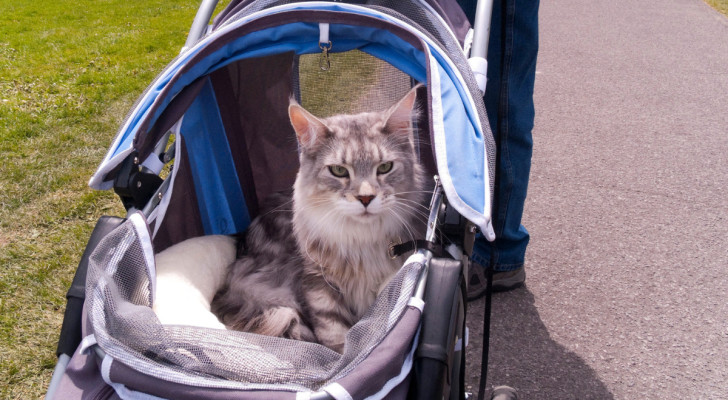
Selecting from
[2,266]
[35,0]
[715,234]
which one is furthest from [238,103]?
[35,0]

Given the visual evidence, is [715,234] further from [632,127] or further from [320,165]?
[320,165]

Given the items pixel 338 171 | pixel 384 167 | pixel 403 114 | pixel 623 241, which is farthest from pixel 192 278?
pixel 623 241

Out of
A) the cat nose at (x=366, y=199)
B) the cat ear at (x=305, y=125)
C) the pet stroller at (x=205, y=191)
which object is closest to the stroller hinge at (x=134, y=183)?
the pet stroller at (x=205, y=191)

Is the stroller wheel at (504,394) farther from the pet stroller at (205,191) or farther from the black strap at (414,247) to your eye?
the black strap at (414,247)

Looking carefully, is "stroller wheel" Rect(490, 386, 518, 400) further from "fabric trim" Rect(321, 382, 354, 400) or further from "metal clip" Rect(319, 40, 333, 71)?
"metal clip" Rect(319, 40, 333, 71)

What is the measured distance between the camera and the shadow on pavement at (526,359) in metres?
2.12

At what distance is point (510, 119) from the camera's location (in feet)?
7.47

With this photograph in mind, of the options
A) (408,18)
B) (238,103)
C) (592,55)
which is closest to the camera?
(408,18)

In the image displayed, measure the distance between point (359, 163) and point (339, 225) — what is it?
0.73 ft

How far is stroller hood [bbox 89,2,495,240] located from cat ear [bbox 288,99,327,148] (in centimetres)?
22

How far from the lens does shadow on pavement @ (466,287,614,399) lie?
2.12 metres

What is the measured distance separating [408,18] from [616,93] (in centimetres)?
387

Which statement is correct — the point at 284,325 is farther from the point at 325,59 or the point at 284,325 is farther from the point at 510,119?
the point at 510,119

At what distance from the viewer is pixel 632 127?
435cm
